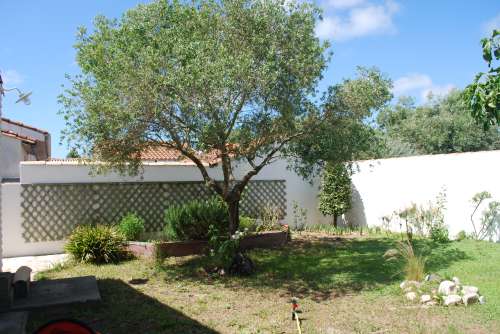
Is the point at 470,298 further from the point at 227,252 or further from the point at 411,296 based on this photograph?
the point at 227,252

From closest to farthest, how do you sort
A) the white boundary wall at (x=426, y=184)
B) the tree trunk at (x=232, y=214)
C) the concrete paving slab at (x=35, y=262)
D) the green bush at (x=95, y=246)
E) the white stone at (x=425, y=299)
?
1. the white stone at (x=425, y=299)
2. the tree trunk at (x=232, y=214)
3. the concrete paving slab at (x=35, y=262)
4. the green bush at (x=95, y=246)
5. the white boundary wall at (x=426, y=184)

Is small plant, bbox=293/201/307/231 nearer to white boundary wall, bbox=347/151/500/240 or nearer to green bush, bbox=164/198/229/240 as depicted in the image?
white boundary wall, bbox=347/151/500/240

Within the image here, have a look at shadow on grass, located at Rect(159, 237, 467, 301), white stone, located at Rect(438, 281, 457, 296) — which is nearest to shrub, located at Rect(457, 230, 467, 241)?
shadow on grass, located at Rect(159, 237, 467, 301)

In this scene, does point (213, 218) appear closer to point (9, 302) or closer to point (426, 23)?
point (9, 302)

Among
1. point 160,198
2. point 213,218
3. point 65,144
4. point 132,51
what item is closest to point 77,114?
point 65,144

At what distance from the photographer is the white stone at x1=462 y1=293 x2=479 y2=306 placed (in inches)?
215

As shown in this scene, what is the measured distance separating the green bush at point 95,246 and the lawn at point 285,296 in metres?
0.38

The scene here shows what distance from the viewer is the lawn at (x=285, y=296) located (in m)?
5.04

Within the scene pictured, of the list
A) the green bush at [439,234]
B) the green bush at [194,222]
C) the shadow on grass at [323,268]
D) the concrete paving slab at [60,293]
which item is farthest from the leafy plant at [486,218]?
the concrete paving slab at [60,293]

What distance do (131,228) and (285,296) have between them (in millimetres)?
4958

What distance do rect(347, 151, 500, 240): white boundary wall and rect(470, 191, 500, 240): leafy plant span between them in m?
0.13

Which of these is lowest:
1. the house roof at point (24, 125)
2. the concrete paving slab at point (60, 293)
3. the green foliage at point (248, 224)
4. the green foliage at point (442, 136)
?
the concrete paving slab at point (60, 293)

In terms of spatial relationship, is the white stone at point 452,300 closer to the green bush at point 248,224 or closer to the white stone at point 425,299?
the white stone at point 425,299

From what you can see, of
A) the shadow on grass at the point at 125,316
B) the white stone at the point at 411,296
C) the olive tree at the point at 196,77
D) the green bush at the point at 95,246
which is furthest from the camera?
the green bush at the point at 95,246
